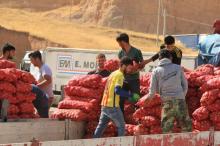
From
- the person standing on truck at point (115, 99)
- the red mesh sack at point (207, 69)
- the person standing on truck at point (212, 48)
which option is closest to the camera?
the person standing on truck at point (115, 99)

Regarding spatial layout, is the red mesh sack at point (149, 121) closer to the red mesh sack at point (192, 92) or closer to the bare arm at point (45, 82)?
the red mesh sack at point (192, 92)

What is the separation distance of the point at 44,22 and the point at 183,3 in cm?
2089

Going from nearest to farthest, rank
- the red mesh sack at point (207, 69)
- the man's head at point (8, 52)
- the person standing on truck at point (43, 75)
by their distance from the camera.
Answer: the red mesh sack at point (207, 69) < the man's head at point (8, 52) < the person standing on truck at point (43, 75)

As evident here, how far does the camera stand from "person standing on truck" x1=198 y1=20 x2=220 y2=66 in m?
9.65

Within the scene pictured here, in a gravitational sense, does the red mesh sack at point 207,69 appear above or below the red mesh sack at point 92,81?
above

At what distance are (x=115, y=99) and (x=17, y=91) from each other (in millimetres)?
1426

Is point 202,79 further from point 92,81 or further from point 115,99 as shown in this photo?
point 92,81

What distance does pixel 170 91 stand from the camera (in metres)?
7.87

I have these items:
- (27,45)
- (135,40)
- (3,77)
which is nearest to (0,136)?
(3,77)

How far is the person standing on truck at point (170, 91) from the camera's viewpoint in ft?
25.6

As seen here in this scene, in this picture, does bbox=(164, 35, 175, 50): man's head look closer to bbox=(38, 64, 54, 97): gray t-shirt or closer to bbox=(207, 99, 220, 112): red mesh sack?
bbox=(207, 99, 220, 112): red mesh sack

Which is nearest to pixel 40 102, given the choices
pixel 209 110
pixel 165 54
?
pixel 165 54

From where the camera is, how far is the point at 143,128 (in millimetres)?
8453

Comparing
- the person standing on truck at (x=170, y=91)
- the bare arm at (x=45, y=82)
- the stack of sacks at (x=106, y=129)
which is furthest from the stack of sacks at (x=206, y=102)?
the bare arm at (x=45, y=82)
